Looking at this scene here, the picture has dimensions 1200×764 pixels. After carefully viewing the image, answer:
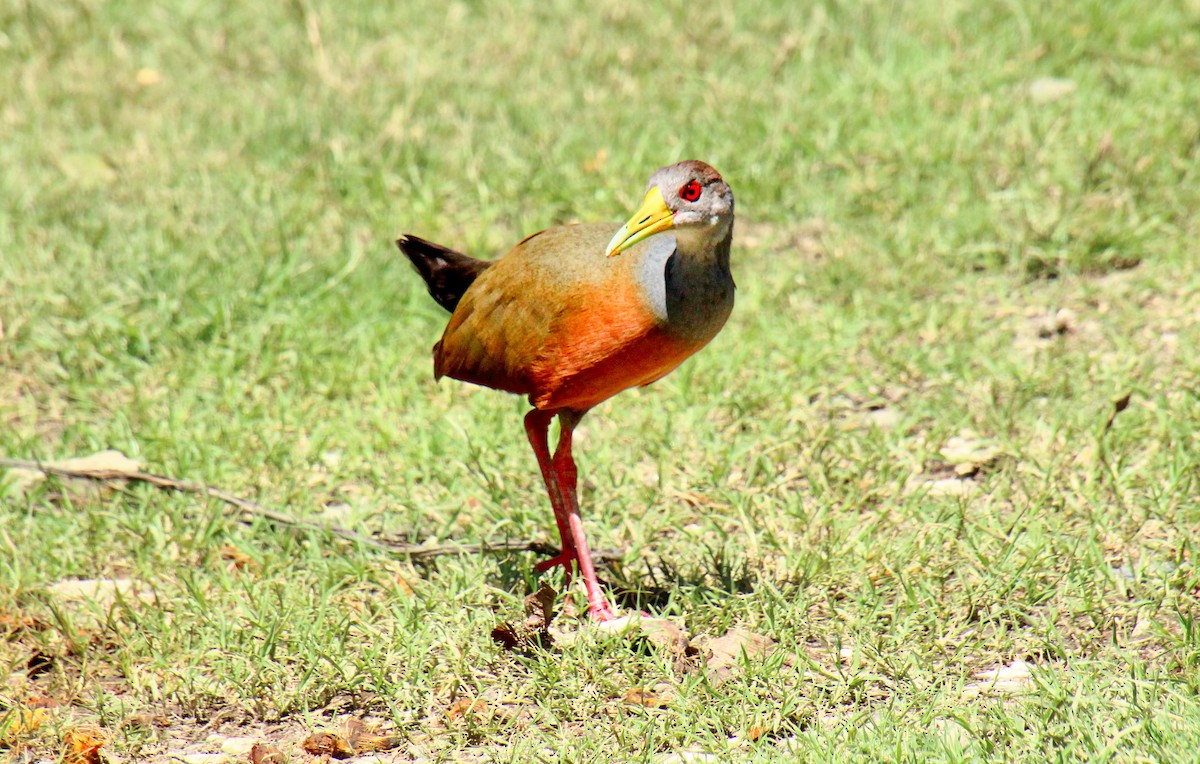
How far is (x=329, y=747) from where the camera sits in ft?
11.7

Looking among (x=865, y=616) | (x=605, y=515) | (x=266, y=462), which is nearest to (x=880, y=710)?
(x=865, y=616)

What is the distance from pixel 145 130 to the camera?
23.3ft

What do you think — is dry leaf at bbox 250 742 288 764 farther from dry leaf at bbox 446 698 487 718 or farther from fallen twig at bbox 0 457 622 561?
fallen twig at bbox 0 457 622 561

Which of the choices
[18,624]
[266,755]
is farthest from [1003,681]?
[18,624]

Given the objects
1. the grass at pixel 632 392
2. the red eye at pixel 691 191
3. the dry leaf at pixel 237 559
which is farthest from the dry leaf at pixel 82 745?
the red eye at pixel 691 191

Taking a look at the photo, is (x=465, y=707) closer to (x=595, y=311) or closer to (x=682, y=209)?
(x=595, y=311)

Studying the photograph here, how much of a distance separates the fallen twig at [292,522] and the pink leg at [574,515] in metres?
0.27

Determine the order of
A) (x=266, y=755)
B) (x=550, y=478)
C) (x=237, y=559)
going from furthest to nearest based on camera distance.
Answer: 1. (x=237, y=559)
2. (x=550, y=478)
3. (x=266, y=755)

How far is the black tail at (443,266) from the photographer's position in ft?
15.1

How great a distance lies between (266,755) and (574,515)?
3.74ft

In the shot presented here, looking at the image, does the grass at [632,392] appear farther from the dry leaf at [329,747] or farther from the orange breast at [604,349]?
the orange breast at [604,349]

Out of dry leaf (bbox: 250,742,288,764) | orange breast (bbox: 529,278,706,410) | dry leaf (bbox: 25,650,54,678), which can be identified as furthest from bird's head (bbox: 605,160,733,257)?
dry leaf (bbox: 25,650,54,678)

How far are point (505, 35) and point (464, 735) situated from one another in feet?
17.0

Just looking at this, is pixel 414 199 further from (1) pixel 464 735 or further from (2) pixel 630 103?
(1) pixel 464 735
